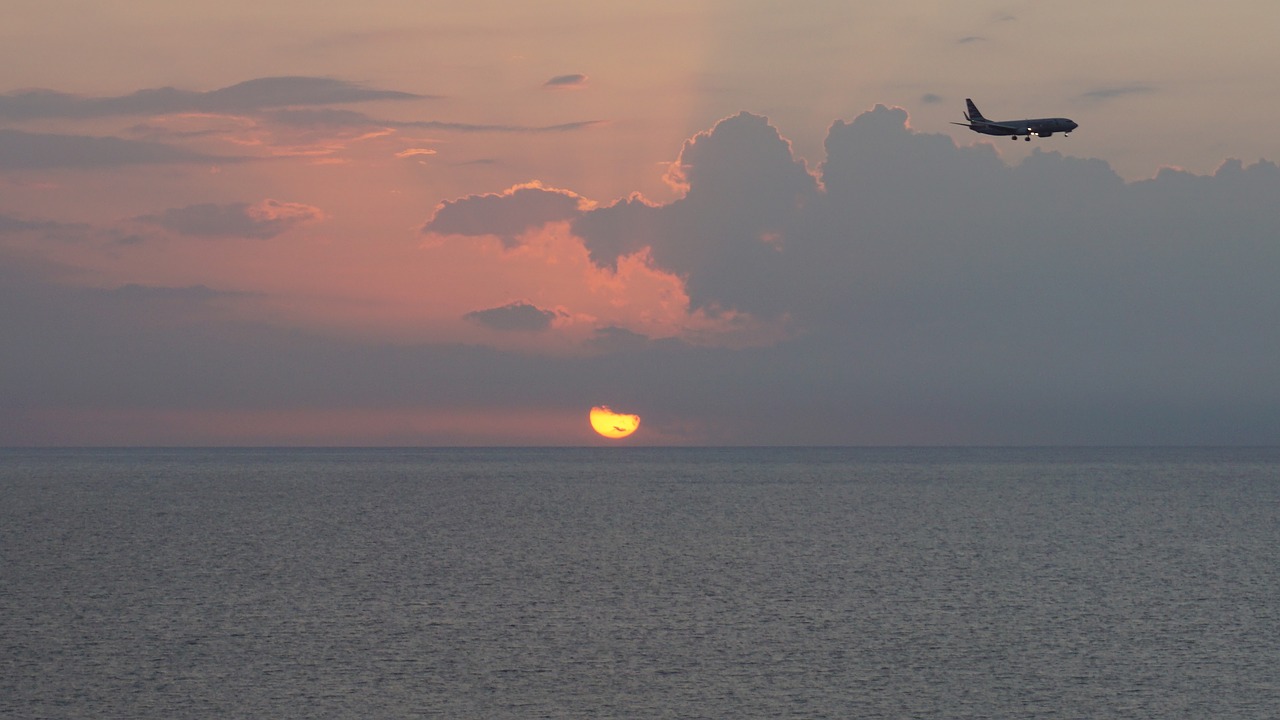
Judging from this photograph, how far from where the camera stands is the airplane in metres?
116

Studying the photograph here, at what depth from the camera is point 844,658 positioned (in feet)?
201

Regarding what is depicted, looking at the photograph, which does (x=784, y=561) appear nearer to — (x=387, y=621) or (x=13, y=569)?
(x=387, y=621)

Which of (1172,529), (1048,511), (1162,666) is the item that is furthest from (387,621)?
(1048,511)

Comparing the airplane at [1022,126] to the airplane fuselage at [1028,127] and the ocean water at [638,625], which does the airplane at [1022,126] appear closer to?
the airplane fuselage at [1028,127]

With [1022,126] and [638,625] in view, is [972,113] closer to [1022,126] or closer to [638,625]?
[1022,126]

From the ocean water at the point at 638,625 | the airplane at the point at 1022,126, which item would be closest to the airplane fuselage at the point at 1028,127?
the airplane at the point at 1022,126

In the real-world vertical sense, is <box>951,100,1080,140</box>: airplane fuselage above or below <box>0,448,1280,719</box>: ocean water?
above

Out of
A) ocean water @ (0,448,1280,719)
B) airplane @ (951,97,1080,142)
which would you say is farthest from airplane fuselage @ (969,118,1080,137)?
ocean water @ (0,448,1280,719)

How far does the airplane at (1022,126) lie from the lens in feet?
382

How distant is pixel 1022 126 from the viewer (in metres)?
118

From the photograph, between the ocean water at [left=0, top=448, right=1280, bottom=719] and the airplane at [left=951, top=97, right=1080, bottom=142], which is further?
the airplane at [left=951, top=97, right=1080, bottom=142]

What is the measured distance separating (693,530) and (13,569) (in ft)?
220

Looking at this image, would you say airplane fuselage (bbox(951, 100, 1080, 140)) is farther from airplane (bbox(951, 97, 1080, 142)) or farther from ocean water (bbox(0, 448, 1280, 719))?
ocean water (bbox(0, 448, 1280, 719))

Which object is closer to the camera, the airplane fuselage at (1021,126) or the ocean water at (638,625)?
the ocean water at (638,625)
